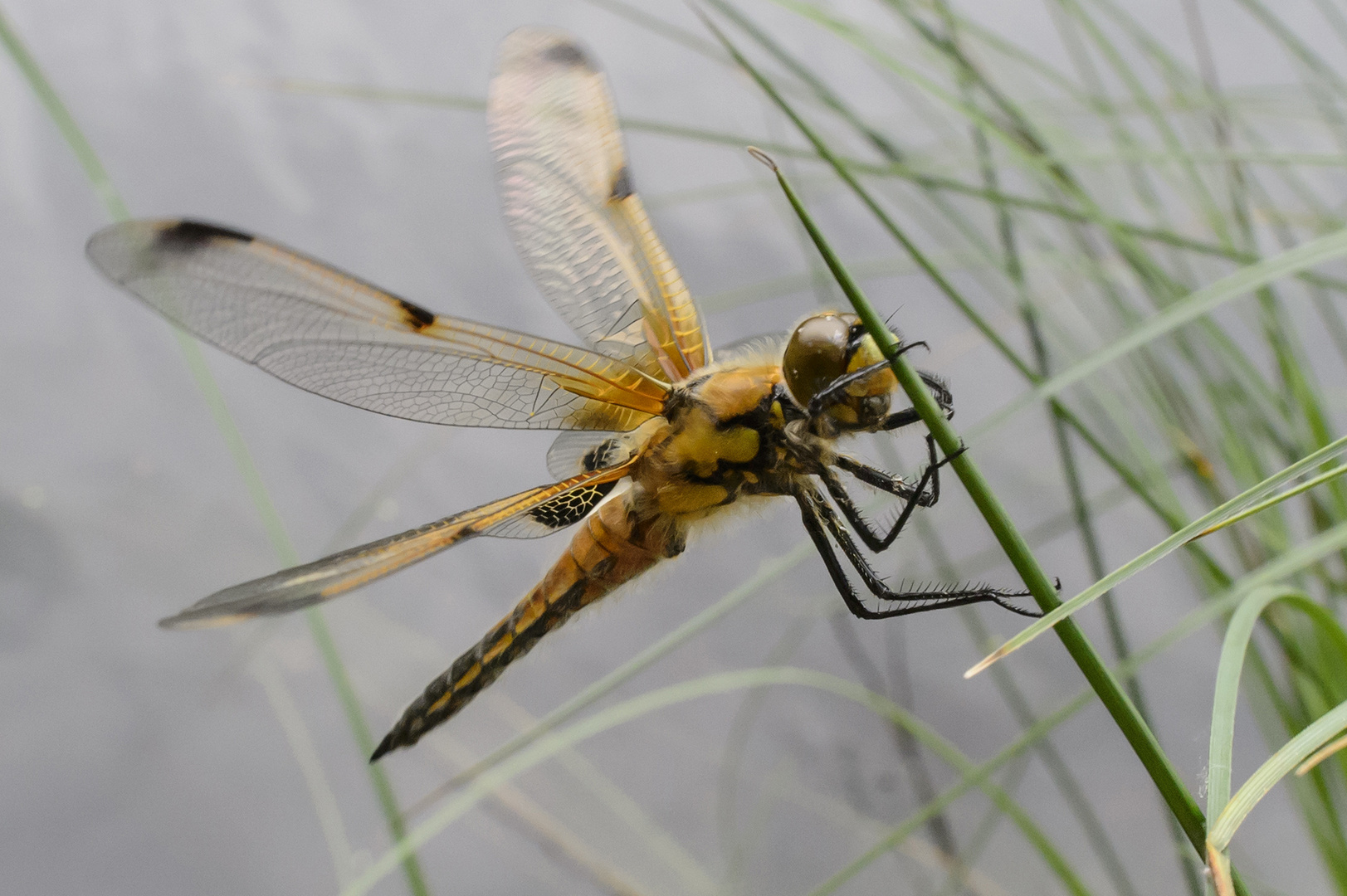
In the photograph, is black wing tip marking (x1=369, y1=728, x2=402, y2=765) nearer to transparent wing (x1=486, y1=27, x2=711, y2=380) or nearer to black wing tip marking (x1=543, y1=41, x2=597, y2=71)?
transparent wing (x1=486, y1=27, x2=711, y2=380)

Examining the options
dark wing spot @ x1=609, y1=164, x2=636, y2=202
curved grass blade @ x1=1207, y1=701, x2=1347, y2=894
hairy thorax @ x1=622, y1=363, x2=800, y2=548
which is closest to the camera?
curved grass blade @ x1=1207, y1=701, x2=1347, y2=894

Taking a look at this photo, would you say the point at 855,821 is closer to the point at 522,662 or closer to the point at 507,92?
the point at 522,662

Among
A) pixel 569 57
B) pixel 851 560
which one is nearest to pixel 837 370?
pixel 851 560

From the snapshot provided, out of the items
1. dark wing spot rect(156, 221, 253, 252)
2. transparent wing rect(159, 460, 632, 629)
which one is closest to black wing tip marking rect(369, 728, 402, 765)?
transparent wing rect(159, 460, 632, 629)

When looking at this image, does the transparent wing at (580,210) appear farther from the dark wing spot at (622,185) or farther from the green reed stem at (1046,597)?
the green reed stem at (1046,597)

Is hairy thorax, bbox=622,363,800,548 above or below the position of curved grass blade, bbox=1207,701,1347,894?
above

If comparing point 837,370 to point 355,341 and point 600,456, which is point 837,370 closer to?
point 600,456

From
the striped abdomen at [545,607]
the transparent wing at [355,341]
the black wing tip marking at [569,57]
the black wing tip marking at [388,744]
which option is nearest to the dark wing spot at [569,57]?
the black wing tip marking at [569,57]
